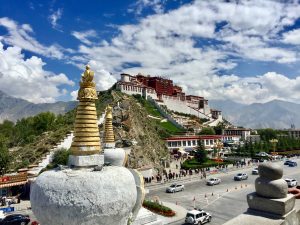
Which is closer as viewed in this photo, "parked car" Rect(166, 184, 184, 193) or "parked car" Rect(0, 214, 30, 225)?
"parked car" Rect(0, 214, 30, 225)

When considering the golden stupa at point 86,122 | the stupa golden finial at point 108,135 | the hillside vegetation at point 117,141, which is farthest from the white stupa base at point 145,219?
the hillside vegetation at point 117,141

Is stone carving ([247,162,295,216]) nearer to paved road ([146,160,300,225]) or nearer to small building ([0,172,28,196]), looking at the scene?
paved road ([146,160,300,225])

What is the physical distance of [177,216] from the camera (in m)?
26.0

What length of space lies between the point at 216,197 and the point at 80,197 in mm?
28423

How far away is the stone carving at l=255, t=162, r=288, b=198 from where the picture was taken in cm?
657

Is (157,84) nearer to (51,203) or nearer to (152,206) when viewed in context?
(152,206)

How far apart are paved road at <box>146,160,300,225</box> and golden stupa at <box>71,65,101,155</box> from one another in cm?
1765

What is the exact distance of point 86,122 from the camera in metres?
8.88

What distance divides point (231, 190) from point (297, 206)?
3136cm

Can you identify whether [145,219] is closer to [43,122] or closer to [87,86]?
[87,86]

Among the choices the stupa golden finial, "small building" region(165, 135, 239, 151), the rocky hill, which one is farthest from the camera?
"small building" region(165, 135, 239, 151)

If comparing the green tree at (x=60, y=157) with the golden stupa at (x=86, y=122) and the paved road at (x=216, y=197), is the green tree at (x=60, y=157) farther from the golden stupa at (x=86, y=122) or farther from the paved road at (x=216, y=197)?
the golden stupa at (x=86, y=122)

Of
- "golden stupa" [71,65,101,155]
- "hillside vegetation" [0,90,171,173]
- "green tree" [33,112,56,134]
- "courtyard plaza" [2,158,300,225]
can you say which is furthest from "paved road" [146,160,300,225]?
"green tree" [33,112,56,134]

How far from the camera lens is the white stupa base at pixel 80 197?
285 inches
